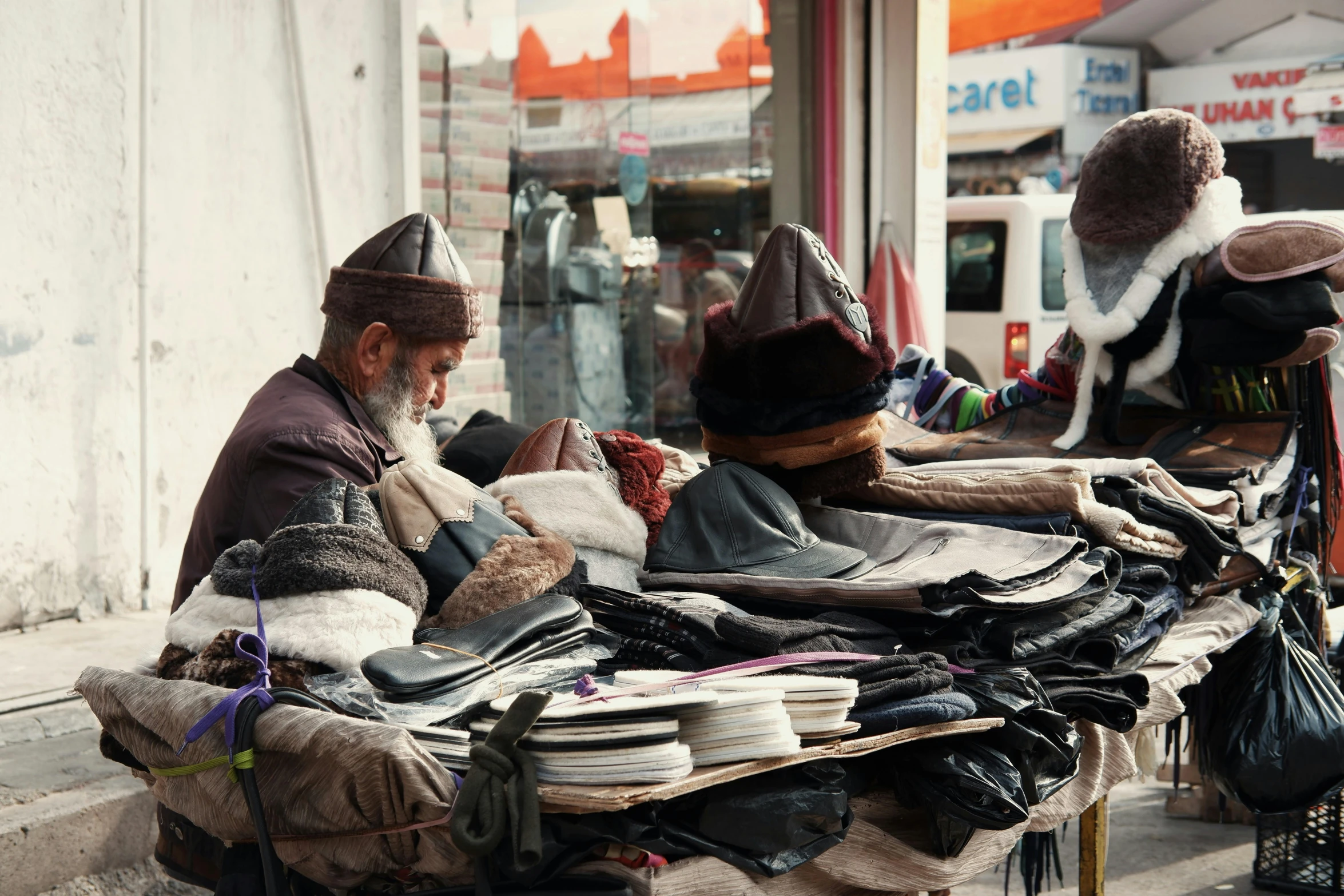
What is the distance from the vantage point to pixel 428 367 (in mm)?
2648

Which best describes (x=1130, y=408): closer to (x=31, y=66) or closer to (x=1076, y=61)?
(x=31, y=66)

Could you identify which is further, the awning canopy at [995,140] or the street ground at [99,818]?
the awning canopy at [995,140]

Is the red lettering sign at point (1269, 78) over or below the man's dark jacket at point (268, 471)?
over

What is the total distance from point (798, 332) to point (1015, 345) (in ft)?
24.0

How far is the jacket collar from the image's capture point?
8.53 ft

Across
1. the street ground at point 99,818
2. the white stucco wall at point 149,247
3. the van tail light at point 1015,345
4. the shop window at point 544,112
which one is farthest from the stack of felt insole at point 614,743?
the van tail light at point 1015,345

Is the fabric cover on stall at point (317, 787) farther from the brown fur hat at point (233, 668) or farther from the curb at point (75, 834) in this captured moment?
the curb at point (75, 834)

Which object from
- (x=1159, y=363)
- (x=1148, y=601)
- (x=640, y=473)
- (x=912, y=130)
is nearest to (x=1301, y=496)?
(x=1159, y=363)

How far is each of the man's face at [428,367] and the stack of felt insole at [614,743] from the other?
1.29m

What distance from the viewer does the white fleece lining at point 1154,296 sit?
309cm

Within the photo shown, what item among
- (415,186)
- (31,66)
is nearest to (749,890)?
(31,66)

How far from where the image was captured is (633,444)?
7.62ft

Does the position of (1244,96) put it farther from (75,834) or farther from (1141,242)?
(75,834)

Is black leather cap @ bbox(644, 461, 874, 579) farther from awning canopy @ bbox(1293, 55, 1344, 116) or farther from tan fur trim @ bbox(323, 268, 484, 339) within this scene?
awning canopy @ bbox(1293, 55, 1344, 116)
